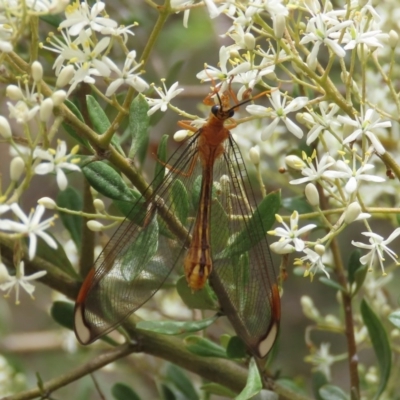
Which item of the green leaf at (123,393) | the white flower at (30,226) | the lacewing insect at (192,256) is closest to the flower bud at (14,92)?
the white flower at (30,226)

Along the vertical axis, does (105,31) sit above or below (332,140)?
above

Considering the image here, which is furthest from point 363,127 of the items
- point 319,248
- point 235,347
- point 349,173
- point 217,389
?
point 217,389

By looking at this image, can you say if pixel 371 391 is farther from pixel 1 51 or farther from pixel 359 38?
pixel 1 51

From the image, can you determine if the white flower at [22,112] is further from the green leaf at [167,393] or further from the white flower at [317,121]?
the green leaf at [167,393]

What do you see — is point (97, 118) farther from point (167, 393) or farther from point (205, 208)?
point (167, 393)

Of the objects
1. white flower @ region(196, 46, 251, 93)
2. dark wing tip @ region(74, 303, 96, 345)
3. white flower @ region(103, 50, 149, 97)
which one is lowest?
dark wing tip @ region(74, 303, 96, 345)

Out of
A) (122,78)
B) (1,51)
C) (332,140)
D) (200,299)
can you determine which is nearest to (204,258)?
(200,299)

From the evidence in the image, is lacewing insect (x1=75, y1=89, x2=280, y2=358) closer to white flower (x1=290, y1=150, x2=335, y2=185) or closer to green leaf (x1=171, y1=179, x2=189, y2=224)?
green leaf (x1=171, y1=179, x2=189, y2=224)

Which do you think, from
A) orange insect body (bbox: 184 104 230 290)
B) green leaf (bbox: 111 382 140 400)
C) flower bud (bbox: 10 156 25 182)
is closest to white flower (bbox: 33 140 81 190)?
flower bud (bbox: 10 156 25 182)

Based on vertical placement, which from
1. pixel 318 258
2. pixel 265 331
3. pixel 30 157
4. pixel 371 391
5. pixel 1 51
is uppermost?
pixel 1 51
